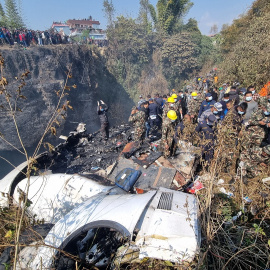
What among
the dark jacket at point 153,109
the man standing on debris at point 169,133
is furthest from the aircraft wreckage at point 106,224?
the dark jacket at point 153,109

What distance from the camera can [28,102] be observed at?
14531mm

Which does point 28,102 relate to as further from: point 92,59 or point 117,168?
point 117,168

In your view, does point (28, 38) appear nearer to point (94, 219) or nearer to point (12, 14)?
point (12, 14)

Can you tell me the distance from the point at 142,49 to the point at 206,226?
23104 mm

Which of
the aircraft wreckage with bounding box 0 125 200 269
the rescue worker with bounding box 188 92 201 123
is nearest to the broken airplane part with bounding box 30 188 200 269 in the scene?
the aircraft wreckage with bounding box 0 125 200 269

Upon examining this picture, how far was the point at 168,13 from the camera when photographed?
2362cm

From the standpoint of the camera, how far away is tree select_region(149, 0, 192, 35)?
23.2 metres

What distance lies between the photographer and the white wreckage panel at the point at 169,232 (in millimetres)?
1685

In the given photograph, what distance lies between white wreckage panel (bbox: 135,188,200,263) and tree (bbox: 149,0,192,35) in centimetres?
2645

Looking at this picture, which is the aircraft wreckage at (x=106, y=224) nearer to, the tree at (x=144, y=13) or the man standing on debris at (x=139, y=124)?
the man standing on debris at (x=139, y=124)

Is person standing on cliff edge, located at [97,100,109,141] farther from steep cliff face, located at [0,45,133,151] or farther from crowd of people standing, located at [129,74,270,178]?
steep cliff face, located at [0,45,133,151]

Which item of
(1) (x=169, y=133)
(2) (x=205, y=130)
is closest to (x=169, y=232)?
(2) (x=205, y=130)

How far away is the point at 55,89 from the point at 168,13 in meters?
18.0

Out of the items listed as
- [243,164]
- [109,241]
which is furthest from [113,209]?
[243,164]
